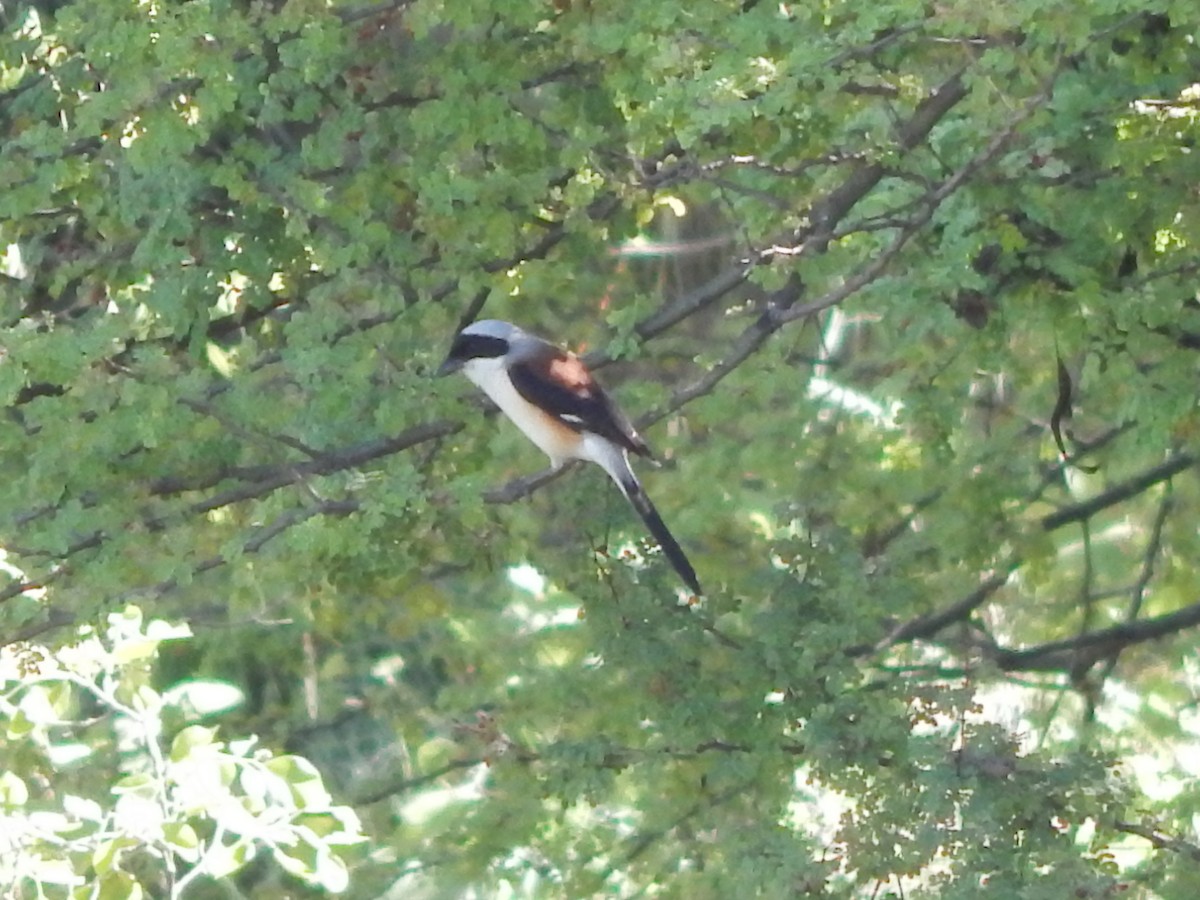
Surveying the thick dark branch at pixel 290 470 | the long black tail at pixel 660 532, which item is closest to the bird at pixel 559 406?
the long black tail at pixel 660 532

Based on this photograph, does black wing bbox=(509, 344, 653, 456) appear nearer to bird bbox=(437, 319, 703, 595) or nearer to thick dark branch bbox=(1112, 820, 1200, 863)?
bird bbox=(437, 319, 703, 595)

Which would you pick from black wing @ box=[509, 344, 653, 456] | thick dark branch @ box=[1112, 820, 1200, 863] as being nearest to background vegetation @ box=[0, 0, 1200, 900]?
thick dark branch @ box=[1112, 820, 1200, 863]

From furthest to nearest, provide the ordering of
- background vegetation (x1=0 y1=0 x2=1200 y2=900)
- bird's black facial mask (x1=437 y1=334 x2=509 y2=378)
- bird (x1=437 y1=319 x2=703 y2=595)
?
bird (x1=437 y1=319 x2=703 y2=595), bird's black facial mask (x1=437 y1=334 x2=509 y2=378), background vegetation (x1=0 y1=0 x2=1200 y2=900)

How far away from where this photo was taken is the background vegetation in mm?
4234

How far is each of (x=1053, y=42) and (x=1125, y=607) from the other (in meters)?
3.97

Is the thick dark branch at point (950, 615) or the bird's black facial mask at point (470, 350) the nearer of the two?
the bird's black facial mask at point (470, 350)

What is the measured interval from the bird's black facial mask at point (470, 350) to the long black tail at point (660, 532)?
0.57 m

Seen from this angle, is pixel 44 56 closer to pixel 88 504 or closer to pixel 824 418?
pixel 88 504

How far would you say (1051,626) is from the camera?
6.99 meters

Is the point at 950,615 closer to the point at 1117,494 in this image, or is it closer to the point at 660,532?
the point at 1117,494

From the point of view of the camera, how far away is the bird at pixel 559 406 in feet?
18.2

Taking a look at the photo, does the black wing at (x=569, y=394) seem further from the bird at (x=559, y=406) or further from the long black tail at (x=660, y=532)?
the long black tail at (x=660, y=532)

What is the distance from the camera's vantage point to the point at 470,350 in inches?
221

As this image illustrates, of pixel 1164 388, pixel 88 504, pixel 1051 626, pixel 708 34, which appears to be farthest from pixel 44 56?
pixel 1051 626
